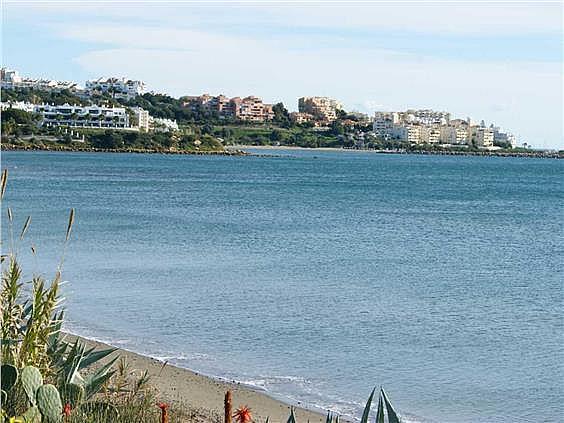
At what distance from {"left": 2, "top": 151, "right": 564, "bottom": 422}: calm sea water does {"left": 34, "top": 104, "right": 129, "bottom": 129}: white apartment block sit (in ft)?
345

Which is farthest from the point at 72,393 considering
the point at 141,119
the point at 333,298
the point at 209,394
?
the point at 141,119

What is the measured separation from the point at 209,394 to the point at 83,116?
14478cm

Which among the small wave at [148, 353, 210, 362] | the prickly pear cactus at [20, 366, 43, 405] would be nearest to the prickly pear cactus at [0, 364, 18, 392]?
the prickly pear cactus at [20, 366, 43, 405]

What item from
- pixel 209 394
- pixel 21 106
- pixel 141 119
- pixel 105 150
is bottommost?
pixel 105 150

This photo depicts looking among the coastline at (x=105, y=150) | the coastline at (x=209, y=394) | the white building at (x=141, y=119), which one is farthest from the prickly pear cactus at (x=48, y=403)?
the white building at (x=141, y=119)

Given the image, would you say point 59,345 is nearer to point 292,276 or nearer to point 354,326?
point 354,326

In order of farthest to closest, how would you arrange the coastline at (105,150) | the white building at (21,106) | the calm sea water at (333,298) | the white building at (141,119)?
1. the white building at (141,119)
2. the white building at (21,106)
3. the coastline at (105,150)
4. the calm sea water at (333,298)

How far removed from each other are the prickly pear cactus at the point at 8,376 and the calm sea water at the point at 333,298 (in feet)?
19.2

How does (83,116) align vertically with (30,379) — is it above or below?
above

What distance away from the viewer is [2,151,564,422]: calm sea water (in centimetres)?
1214

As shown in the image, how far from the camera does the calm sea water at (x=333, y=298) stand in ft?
39.8

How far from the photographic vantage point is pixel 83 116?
496 ft

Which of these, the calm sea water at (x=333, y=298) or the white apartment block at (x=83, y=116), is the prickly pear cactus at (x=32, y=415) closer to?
the calm sea water at (x=333, y=298)

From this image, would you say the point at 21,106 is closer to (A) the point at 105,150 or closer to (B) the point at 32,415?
(A) the point at 105,150
